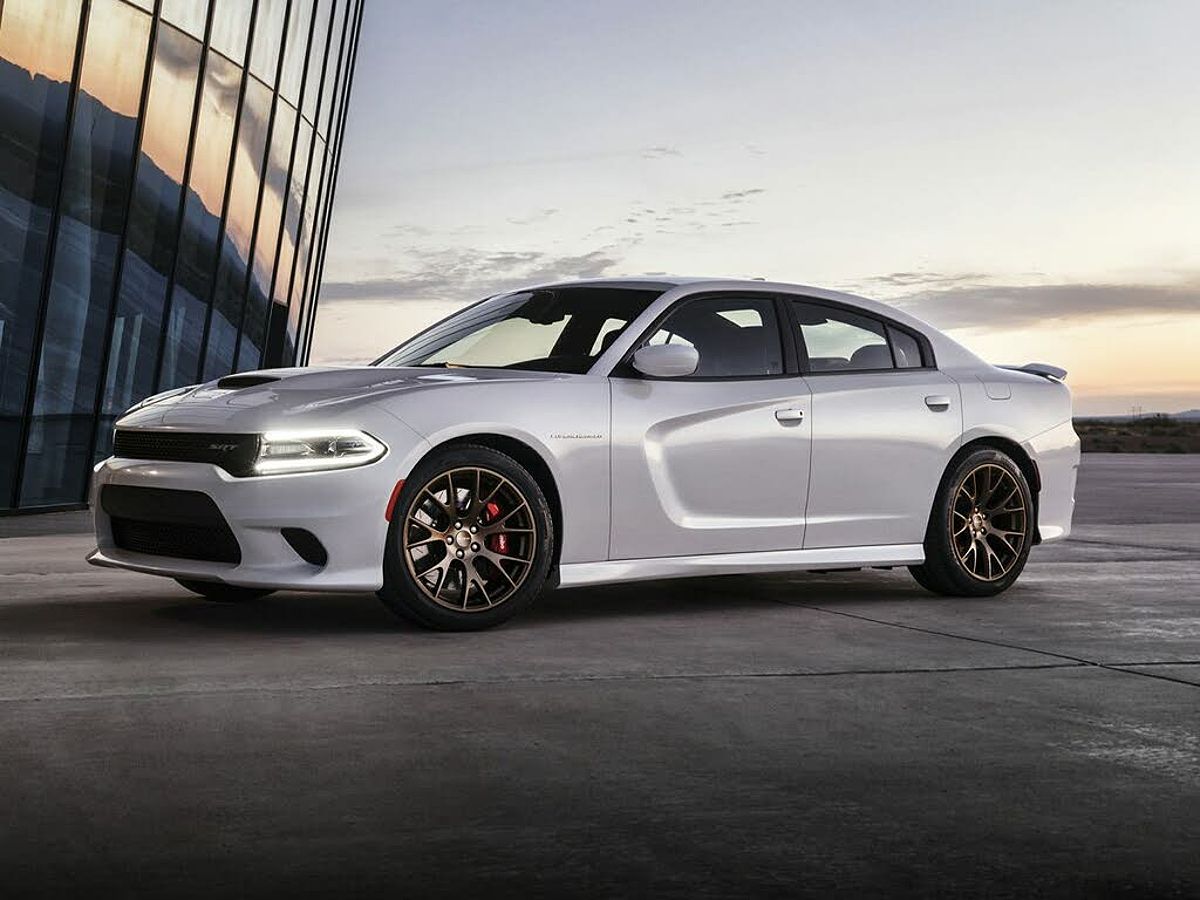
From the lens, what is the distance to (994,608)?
830cm

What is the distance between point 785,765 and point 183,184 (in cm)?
1680

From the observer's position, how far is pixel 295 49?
Result: 23828 millimetres

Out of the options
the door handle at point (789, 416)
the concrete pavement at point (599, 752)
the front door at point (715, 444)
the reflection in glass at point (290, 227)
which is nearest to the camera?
the concrete pavement at point (599, 752)

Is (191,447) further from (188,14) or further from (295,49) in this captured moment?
(295,49)

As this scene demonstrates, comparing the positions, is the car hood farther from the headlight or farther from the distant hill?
the distant hill

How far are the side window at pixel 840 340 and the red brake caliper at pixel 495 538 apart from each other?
207cm

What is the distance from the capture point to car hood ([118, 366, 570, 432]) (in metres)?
6.74

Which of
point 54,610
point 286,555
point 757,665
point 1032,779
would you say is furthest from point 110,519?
point 1032,779

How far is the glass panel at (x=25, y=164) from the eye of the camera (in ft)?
53.5

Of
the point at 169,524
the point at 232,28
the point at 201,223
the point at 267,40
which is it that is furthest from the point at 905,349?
the point at 267,40

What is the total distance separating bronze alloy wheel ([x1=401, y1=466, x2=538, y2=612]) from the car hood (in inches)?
17.8

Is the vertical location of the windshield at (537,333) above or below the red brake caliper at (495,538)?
above

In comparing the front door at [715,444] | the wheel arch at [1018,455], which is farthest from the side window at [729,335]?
the wheel arch at [1018,455]

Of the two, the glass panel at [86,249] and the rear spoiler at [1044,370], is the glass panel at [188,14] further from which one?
the rear spoiler at [1044,370]
